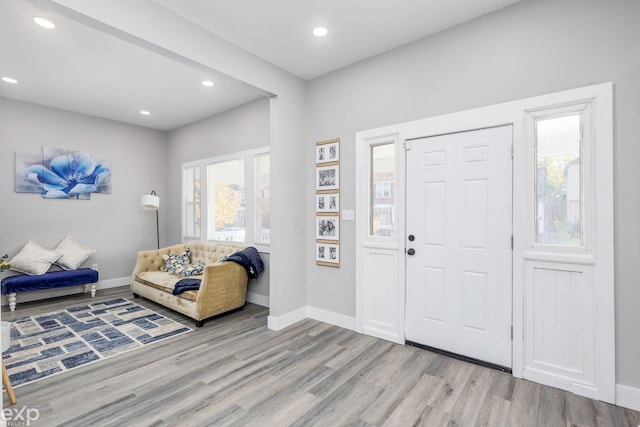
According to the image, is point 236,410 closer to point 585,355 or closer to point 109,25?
point 585,355

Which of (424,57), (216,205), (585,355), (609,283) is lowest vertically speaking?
(585,355)

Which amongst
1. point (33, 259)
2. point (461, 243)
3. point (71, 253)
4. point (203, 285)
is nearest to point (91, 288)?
point (71, 253)

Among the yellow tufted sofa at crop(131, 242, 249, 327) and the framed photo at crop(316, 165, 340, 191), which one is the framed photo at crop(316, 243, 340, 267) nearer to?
the framed photo at crop(316, 165, 340, 191)

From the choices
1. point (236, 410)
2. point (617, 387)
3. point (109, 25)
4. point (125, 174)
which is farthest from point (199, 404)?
point (125, 174)

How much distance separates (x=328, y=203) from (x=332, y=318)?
4.57ft

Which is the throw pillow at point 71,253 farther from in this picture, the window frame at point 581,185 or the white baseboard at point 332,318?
the window frame at point 581,185

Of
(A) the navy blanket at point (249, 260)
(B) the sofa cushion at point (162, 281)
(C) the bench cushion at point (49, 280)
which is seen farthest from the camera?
(C) the bench cushion at point (49, 280)

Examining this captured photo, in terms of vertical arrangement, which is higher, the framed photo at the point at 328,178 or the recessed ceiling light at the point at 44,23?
the recessed ceiling light at the point at 44,23

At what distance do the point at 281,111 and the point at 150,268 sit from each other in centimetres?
341

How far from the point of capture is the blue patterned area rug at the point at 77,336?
2.76 m

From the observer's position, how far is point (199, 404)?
219 centimetres

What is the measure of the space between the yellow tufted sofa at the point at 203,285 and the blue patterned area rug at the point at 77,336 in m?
0.23

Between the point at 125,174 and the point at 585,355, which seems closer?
the point at 585,355
